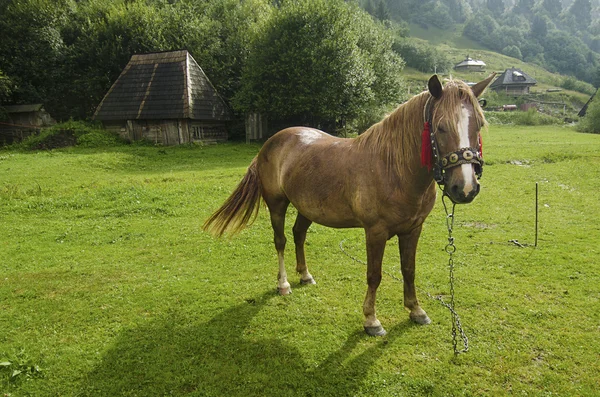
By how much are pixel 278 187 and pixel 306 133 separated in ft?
2.97

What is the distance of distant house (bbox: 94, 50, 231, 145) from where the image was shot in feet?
74.1

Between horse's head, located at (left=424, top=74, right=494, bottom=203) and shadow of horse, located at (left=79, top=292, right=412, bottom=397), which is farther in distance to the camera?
shadow of horse, located at (left=79, top=292, right=412, bottom=397)

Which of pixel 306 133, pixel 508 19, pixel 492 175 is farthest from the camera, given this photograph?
pixel 508 19

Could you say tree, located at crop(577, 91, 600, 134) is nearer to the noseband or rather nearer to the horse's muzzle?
the noseband

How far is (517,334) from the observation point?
4.12 meters

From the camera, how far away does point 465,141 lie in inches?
121

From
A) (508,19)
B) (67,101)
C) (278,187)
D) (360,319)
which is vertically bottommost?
(360,319)

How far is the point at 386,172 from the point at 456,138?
0.85 metres

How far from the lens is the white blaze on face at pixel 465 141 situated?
9.85ft

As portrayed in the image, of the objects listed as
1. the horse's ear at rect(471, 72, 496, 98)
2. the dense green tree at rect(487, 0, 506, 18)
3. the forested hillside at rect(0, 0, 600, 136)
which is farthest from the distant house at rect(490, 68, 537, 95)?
the dense green tree at rect(487, 0, 506, 18)

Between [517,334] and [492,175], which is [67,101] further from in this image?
[517,334]

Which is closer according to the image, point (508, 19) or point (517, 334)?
point (517, 334)

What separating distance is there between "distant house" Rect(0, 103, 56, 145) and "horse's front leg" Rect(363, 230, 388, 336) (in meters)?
29.4

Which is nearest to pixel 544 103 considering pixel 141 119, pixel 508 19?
pixel 141 119
